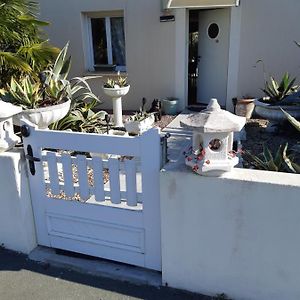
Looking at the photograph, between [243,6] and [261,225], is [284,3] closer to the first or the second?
[243,6]

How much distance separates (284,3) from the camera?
24.6ft

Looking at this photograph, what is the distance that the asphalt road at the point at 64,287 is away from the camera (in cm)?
273

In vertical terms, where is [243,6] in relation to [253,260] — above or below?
above

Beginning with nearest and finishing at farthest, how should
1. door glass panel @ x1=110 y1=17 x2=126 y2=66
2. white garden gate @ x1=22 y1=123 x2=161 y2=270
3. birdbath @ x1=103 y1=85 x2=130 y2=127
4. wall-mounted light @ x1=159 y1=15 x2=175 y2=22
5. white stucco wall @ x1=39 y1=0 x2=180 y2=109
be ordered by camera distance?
white garden gate @ x1=22 y1=123 x2=161 y2=270, birdbath @ x1=103 y1=85 x2=130 y2=127, wall-mounted light @ x1=159 y1=15 x2=175 y2=22, white stucco wall @ x1=39 y1=0 x2=180 y2=109, door glass panel @ x1=110 y1=17 x2=126 y2=66

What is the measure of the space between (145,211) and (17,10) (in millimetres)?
5108

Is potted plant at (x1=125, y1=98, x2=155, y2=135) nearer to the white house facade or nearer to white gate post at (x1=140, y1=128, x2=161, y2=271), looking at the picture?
the white house facade

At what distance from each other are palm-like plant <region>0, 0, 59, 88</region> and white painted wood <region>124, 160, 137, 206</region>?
3568 millimetres

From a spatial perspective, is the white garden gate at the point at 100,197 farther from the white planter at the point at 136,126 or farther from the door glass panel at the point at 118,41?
the door glass panel at the point at 118,41

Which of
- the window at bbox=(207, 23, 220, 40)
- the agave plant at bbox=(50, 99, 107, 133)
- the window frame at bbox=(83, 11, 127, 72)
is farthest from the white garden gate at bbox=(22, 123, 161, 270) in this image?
the window frame at bbox=(83, 11, 127, 72)

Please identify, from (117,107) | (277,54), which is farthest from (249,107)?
(117,107)

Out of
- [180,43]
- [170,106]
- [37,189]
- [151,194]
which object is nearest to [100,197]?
[151,194]

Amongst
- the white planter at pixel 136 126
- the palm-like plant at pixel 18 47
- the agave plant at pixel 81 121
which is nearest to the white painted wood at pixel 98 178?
the agave plant at pixel 81 121

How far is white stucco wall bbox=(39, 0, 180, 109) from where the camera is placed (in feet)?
27.9

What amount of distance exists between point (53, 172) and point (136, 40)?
21.5 ft
